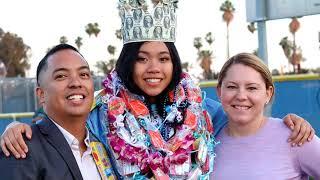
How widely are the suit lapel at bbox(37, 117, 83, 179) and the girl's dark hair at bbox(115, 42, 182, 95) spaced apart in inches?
31.6

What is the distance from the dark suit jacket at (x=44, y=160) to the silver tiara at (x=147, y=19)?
3.40ft

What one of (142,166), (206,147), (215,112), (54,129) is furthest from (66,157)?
(215,112)

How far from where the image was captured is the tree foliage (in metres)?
45.4

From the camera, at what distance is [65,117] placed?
116 inches

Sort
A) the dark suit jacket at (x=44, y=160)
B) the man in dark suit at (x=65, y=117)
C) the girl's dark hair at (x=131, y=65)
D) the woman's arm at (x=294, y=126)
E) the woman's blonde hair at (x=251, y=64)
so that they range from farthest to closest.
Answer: the girl's dark hair at (x=131, y=65), the woman's blonde hair at (x=251, y=64), the woman's arm at (x=294, y=126), the man in dark suit at (x=65, y=117), the dark suit jacket at (x=44, y=160)

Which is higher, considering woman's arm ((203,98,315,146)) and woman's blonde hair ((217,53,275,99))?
woman's blonde hair ((217,53,275,99))

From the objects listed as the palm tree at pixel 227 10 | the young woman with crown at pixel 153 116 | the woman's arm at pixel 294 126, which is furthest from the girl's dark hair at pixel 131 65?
the palm tree at pixel 227 10

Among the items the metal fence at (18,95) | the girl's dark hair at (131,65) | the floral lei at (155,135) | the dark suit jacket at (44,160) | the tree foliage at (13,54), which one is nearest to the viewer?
the dark suit jacket at (44,160)

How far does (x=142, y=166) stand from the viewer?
11.3 ft

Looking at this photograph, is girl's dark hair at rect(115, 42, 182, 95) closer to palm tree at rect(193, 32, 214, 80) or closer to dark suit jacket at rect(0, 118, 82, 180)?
dark suit jacket at rect(0, 118, 82, 180)

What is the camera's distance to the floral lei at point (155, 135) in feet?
11.3

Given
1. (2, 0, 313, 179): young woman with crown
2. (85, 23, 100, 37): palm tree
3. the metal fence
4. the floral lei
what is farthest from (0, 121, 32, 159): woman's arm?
(85, 23, 100, 37): palm tree

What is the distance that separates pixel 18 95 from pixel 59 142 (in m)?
9.68

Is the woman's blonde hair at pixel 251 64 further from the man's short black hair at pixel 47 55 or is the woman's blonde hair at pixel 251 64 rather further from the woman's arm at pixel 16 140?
the woman's arm at pixel 16 140
